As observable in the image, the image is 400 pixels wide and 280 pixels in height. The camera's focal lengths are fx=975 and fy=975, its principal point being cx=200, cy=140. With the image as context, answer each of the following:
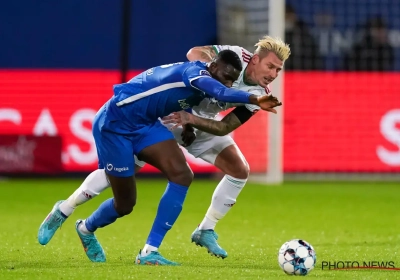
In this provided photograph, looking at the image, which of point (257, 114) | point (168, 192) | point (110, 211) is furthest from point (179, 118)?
point (257, 114)

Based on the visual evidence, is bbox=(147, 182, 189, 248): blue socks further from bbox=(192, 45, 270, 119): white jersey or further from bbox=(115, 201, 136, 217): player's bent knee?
bbox=(192, 45, 270, 119): white jersey

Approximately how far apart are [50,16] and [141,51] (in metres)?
1.57

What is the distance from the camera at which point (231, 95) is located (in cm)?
603

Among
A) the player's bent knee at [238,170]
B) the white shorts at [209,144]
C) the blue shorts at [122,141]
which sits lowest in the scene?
the player's bent knee at [238,170]

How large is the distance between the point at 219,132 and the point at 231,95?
733 mm

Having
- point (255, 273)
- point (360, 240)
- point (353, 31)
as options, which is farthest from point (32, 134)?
point (255, 273)

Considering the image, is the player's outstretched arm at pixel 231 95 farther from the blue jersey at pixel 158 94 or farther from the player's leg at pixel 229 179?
the player's leg at pixel 229 179

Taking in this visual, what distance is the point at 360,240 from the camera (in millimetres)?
8352

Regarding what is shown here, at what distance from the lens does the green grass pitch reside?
6.20 meters

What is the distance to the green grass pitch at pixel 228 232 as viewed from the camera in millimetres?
6199

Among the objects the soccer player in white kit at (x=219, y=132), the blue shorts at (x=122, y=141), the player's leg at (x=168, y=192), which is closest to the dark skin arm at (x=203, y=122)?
the soccer player in white kit at (x=219, y=132)

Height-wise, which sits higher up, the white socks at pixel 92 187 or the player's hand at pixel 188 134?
the player's hand at pixel 188 134

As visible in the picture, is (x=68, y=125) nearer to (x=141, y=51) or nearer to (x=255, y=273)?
(x=141, y=51)

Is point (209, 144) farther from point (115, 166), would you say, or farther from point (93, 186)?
point (115, 166)
